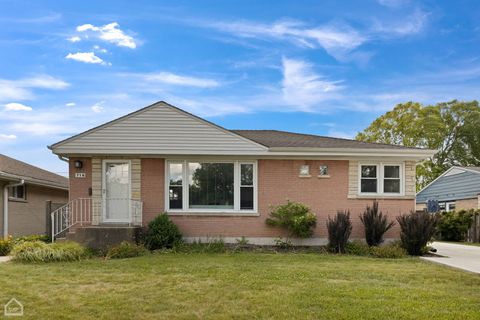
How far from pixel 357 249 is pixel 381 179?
263 centimetres

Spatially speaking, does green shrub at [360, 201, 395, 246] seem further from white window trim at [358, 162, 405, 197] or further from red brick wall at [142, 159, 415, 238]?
white window trim at [358, 162, 405, 197]

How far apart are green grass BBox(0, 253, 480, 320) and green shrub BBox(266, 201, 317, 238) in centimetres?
286

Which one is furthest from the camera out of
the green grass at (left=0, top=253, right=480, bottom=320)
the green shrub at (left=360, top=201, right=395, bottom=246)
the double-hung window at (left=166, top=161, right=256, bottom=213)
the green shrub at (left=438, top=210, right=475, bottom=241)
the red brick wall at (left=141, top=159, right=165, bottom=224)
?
the green shrub at (left=438, top=210, right=475, bottom=241)

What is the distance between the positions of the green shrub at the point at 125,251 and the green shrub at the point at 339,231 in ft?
17.0

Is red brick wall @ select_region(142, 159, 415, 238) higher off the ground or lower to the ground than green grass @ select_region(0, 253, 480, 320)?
higher

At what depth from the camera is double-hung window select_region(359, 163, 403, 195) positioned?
13.5 meters

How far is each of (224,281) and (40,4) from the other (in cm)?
918

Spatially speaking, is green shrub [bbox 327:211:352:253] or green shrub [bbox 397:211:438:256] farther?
green shrub [bbox 327:211:352:253]

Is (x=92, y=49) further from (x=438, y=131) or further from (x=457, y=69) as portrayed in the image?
(x=438, y=131)

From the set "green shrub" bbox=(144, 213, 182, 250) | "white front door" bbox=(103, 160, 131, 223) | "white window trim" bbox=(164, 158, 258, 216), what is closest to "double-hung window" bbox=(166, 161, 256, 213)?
"white window trim" bbox=(164, 158, 258, 216)

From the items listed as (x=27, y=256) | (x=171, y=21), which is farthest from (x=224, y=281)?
(x=171, y=21)

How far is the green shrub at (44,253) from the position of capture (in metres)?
9.84

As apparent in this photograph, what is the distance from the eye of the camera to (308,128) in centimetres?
2234
